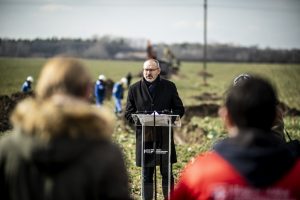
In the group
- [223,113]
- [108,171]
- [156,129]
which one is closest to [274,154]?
[223,113]

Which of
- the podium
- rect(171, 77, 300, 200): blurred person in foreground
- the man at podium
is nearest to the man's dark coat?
the man at podium

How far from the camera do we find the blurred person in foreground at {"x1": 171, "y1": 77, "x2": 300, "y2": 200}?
2504mm

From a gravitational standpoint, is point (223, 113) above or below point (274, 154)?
above

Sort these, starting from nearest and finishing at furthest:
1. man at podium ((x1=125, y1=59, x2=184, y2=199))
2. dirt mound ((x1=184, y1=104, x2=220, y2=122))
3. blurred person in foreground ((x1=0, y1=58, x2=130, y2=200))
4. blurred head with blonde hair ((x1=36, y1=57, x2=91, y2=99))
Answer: blurred person in foreground ((x1=0, y1=58, x2=130, y2=200)) → blurred head with blonde hair ((x1=36, y1=57, x2=91, y2=99)) → man at podium ((x1=125, y1=59, x2=184, y2=199)) → dirt mound ((x1=184, y1=104, x2=220, y2=122))

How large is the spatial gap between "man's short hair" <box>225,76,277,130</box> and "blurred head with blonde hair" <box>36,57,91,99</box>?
828 millimetres

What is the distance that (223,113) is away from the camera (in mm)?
2861

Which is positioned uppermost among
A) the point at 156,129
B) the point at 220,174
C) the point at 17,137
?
the point at 17,137

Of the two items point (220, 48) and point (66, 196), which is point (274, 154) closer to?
point (66, 196)

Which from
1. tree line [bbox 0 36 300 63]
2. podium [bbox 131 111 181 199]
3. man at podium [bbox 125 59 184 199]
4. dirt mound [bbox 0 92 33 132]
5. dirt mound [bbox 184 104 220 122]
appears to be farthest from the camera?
tree line [bbox 0 36 300 63]

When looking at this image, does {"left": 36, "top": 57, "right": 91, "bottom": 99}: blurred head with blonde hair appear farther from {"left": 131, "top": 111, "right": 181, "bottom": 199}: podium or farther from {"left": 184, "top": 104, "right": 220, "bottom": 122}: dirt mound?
{"left": 184, "top": 104, "right": 220, "bottom": 122}: dirt mound

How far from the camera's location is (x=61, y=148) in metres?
2.36

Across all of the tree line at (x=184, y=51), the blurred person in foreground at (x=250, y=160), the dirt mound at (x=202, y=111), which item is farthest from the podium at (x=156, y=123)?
the tree line at (x=184, y=51)

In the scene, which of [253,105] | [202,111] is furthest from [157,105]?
[202,111]

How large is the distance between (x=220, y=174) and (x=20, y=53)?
50628 millimetres
